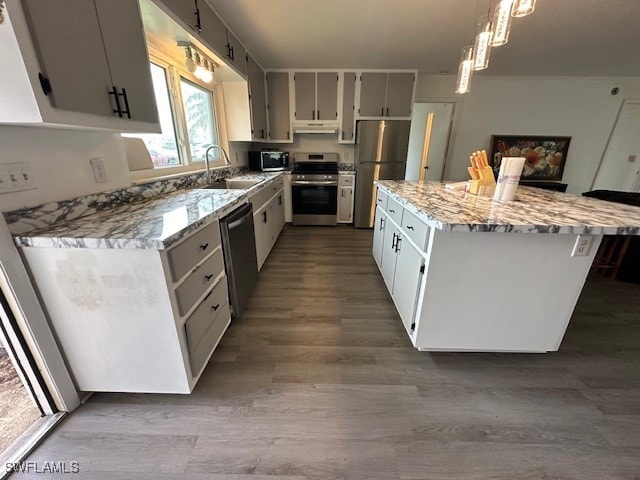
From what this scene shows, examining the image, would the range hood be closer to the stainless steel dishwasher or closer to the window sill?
the window sill

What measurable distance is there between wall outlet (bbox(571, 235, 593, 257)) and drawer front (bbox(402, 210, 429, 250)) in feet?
2.22

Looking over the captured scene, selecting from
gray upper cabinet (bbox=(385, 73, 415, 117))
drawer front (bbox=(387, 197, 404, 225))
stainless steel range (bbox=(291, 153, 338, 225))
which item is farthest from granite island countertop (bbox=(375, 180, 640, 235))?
gray upper cabinet (bbox=(385, 73, 415, 117))

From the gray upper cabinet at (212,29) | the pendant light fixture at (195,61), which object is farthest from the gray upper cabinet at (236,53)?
the pendant light fixture at (195,61)

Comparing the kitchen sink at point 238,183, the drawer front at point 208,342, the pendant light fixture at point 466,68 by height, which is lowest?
the drawer front at point 208,342

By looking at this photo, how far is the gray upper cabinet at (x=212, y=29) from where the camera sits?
1.90 metres

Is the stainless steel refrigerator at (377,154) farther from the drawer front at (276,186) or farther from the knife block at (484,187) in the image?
the knife block at (484,187)

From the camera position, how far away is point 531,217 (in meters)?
1.21

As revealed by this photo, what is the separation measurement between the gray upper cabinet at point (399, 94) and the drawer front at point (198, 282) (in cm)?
363

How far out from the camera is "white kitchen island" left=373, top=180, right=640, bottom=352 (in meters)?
1.17

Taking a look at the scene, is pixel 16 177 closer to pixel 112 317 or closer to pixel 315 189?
pixel 112 317

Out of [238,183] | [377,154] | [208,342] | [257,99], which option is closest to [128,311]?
[208,342]

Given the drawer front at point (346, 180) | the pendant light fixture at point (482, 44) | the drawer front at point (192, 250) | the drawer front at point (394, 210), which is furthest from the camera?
the drawer front at point (346, 180)

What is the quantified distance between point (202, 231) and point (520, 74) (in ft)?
17.7

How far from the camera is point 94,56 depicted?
1.02 metres
